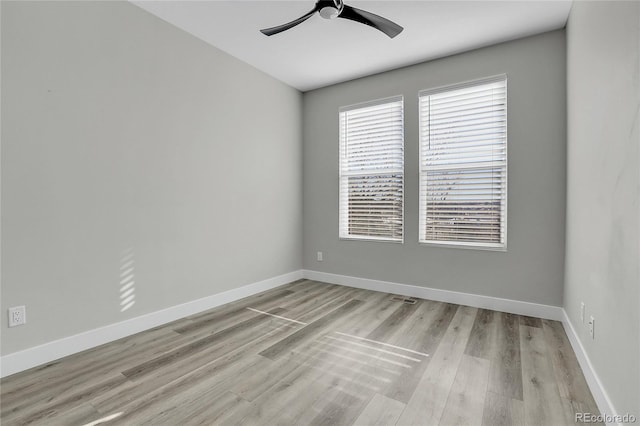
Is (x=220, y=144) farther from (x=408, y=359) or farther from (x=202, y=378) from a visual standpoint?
(x=408, y=359)

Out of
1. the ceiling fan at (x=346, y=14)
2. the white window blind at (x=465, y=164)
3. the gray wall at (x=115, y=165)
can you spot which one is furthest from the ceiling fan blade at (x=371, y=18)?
the gray wall at (x=115, y=165)

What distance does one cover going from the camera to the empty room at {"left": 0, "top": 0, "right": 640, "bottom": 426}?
64.9 inches

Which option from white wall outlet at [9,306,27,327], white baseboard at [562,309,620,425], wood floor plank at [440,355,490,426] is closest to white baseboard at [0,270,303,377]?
white wall outlet at [9,306,27,327]

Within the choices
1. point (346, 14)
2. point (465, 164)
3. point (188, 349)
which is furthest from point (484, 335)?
point (346, 14)

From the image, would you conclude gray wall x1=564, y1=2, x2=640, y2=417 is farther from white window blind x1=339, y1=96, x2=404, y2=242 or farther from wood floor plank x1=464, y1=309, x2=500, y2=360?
white window blind x1=339, y1=96, x2=404, y2=242

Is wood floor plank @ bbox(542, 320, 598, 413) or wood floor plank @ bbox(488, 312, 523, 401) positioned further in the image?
wood floor plank @ bbox(488, 312, 523, 401)

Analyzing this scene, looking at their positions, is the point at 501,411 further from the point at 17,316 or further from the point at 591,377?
the point at 17,316

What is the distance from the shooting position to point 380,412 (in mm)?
1589

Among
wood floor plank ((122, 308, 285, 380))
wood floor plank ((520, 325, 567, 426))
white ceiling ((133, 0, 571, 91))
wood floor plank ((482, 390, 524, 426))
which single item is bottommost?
wood floor plank ((520, 325, 567, 426))

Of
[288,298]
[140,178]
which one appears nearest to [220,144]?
[140,178]

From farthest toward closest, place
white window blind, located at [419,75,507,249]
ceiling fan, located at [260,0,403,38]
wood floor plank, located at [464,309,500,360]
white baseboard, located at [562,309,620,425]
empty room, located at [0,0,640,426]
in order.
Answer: white window blind, located at [419,75,507,249]
wood floor plank, located at [464,309,500,360]
ceiling fan, located at [260,0,403,38]
empty room, located at [0,0,640,426]
white baseboard, located at [562,309,620,425]

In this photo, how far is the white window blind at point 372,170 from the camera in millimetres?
3795

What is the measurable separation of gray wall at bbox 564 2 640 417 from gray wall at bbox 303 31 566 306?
0.52 metres

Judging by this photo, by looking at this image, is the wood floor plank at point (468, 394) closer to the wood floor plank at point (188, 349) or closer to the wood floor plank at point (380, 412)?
the wood floor plank at point (380, 412)
